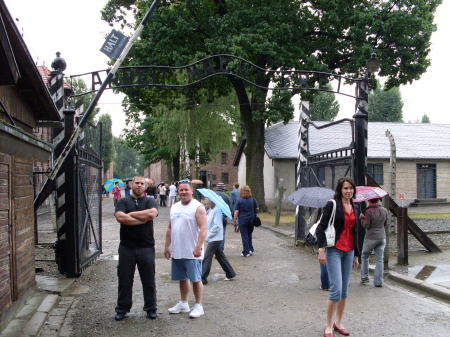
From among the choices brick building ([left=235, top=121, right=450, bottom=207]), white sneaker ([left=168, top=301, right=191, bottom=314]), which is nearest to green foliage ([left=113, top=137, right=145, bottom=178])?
brick building ([left=235, top=121, right=450, bottom=207])

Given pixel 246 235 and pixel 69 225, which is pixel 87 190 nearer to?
pixel 69 225

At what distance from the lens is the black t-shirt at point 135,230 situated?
6.47 m

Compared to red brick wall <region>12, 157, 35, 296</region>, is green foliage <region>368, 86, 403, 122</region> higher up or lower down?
higher up

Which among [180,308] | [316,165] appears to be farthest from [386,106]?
[180,308]

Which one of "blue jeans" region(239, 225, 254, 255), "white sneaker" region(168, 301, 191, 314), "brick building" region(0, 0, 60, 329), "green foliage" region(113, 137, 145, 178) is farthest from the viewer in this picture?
"green foliage" region(113, 137, 145, 178)

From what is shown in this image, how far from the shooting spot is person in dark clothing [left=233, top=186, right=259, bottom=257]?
12.0 meters

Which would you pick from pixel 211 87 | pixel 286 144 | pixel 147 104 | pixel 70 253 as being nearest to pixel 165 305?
pixel 70 253

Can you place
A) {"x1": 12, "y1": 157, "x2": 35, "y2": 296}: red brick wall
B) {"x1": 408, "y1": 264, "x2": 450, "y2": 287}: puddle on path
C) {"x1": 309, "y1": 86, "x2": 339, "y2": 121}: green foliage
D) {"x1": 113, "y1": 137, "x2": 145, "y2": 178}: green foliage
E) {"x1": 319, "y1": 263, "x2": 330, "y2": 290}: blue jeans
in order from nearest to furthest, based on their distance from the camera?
{"x1": 12, "y1": 157, "x2": 35, "y2": 296}: red brick wall < {"x1": 319, "y1": 263, "x2": 330, "y2": 290}: blue jeans < {"x1": 408, "y1": 264, "x2": 450, "y2": 287}: puddle on path < {"x1": 309, "y1": 86, "x2": 339, "y2": 121}: green foliage < {"x1": 113, "y1": 137, "x2": 145, "y2": 178}: green foliage

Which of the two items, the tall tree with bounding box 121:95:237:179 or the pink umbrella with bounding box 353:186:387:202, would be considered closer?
the pink umbrella with bounding box 353:186:387:202

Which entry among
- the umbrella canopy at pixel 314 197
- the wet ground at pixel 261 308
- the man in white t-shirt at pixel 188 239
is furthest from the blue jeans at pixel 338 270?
the umbrella canopy at pixel 314 197

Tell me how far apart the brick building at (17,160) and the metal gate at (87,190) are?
1.22 metres

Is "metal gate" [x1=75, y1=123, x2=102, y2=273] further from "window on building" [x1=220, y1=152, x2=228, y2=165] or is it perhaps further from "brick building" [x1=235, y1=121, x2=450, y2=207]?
"window on building" [x1=220, y1=152, x2=228, y2=165]

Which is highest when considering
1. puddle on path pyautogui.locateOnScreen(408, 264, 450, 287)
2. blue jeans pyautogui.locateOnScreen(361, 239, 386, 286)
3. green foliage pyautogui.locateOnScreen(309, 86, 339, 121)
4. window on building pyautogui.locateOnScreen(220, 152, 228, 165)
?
green foliage pyautogui.locateOnScreen(309, 86, 339, 121)

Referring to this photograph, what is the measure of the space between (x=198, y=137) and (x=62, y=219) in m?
25.7
